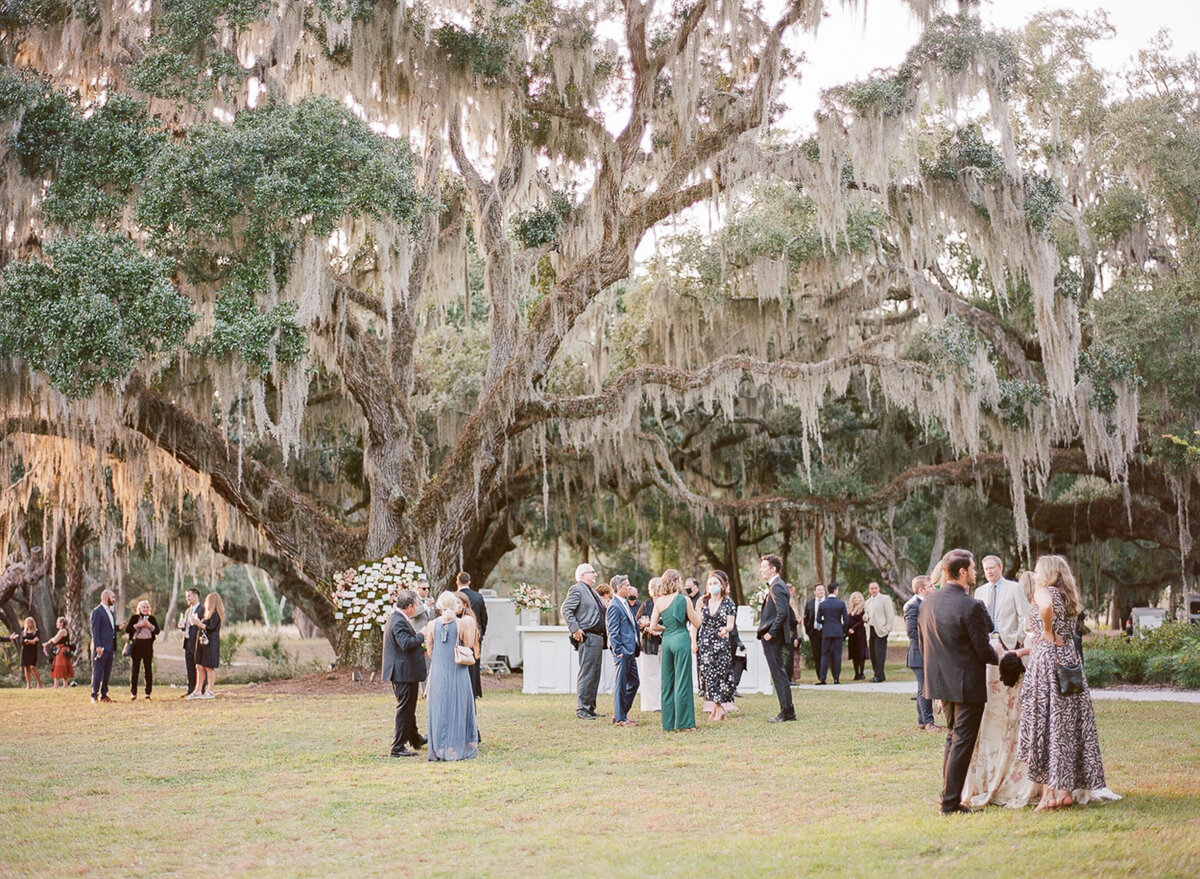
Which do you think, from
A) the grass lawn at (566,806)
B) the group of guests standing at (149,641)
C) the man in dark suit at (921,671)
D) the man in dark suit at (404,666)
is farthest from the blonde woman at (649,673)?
the group of guests standing at (149,641)

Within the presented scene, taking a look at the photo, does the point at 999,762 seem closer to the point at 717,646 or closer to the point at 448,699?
the point at 448,699

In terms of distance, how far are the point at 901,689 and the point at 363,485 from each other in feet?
37.6

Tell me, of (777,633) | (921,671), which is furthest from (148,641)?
(921,671)

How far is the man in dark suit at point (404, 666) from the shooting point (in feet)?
28.0

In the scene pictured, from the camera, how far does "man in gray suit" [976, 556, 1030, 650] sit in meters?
8.24

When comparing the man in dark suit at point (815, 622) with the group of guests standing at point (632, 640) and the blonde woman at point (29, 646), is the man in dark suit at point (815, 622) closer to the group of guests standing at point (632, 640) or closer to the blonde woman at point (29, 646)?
the group of guests standing at point (632, 640)

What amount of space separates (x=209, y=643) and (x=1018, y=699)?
10.4 metres

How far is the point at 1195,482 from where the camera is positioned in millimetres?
19516

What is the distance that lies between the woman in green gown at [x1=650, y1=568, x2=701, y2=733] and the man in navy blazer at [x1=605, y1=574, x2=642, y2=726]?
662mm

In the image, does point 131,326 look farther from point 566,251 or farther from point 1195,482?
point 1195,482

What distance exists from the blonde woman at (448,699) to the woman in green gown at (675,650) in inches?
83.2

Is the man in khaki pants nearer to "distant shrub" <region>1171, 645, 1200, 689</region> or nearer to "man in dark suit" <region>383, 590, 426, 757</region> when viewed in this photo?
"distant shrub" <region>1171, 645, 1200, 689</region>

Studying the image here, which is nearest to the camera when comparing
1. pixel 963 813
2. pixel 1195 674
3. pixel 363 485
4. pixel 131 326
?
pixel 963 813

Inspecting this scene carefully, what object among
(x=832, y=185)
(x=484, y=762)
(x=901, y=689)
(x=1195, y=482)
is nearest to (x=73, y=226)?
(x=484, y=762)
